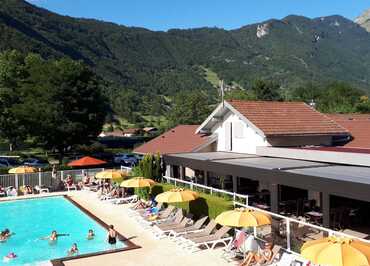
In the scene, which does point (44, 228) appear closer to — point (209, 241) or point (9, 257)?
point (9, 257)

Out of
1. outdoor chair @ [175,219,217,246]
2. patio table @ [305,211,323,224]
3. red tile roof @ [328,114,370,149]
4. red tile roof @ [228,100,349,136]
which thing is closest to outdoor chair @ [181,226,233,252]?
outdoor chair @ [175,219,217,246]

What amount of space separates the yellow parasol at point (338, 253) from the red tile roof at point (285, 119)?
14.9 meters

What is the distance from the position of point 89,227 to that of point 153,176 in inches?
271

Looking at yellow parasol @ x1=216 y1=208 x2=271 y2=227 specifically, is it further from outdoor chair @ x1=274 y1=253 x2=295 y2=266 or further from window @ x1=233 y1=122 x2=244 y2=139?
window @ x1=233 y1=122 x2=244 y2=139

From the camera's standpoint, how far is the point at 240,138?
29.0 m

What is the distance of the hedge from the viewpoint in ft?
65.2

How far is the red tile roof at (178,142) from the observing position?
34041 mm

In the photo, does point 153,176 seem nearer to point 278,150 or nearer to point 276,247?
point 278,150

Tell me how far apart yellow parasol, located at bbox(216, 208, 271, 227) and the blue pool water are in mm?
5374

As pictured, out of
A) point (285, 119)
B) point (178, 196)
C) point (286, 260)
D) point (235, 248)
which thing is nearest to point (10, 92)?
point (285, 119)

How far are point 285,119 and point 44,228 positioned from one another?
15441 mm

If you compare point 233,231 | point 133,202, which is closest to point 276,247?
point 233,231

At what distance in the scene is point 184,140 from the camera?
36.8 meters

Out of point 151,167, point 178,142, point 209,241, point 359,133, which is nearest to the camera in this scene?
point 209,241
